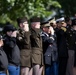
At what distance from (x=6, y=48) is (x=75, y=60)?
199 cm

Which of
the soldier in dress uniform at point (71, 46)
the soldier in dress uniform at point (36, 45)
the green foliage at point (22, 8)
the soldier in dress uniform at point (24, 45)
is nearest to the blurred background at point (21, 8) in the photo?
the green foliage at point (22, 8)

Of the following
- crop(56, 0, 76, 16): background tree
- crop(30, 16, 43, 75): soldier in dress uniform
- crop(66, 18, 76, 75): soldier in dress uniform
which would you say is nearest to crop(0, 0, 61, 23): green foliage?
crop(66, 18, 76, 75): soldier in dress uniform

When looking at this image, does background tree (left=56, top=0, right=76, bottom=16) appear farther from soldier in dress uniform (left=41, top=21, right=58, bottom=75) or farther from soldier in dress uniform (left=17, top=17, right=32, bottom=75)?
soldier in dress uniform (left=17, top=17, right=32, bottom=75)

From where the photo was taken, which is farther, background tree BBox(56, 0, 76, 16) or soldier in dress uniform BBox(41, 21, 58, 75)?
background tree BBox(56, 0, 76, 16)

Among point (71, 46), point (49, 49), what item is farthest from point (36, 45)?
point (71, 46)

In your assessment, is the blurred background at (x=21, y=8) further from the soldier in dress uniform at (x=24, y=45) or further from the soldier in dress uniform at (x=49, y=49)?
the soldier in dress uniform at (x=24, y=45)

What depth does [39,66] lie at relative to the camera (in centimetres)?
970

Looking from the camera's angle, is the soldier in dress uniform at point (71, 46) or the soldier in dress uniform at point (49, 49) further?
the soldier in dress uniform at point (71, 46)

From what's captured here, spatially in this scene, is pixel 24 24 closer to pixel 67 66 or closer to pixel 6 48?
pixel 6 48

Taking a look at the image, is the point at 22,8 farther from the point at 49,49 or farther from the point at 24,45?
the point at 24,45

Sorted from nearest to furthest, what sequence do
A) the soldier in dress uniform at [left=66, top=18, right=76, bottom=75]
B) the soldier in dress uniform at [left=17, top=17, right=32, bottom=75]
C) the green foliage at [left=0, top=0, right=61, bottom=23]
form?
the soldier in dress uniform at [left=17, top=17, right=32, bottom=75] → the soldier in dress uniform at [left=66, top=18, right=76, bottom=75] → the green foliage at [left=0, top=0, right=61, bottom=23]

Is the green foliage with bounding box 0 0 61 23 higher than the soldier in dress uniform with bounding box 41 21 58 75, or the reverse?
the green foliage with bounding box 0 0 61 23

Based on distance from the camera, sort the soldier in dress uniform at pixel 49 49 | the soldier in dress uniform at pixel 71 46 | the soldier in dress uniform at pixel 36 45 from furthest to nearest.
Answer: the soldier in dress uniform at pixel 71 46
the soldier in dress uniform at pixel 49 49
the soldier in dress uniform at pixel 36 45

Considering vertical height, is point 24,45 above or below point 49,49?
above
